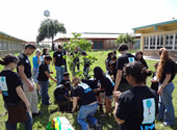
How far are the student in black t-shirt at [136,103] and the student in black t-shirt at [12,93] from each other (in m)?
1.68

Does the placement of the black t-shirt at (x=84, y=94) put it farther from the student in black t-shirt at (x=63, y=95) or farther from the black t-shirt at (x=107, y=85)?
the student in black t-shirt at (x=63, y=95)

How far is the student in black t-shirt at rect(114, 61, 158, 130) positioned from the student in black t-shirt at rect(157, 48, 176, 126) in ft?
5.28

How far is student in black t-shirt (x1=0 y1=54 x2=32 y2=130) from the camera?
237 centimetres

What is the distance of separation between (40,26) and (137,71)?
155 feet

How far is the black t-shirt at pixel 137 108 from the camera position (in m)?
1.54

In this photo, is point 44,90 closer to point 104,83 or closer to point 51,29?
point 104,83

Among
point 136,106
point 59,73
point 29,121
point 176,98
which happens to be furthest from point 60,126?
point 176,98

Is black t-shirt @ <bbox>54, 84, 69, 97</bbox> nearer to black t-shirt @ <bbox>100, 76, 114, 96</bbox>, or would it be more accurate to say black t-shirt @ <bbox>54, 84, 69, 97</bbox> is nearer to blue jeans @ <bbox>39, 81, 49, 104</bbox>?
blue jeans @ <bbox>39, 81, 49, 104</bbox>

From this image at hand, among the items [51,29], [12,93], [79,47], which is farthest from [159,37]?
[51,29]

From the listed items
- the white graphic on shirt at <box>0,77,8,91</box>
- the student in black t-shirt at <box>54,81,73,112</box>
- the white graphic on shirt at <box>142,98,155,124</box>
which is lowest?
the student in black t-shirt at <box>54,81,73,112</box>

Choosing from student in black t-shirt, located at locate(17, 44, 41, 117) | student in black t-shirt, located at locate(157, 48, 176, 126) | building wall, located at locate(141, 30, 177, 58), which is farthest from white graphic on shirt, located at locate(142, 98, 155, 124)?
building wall, located at locate(141, 30, 177, 58)

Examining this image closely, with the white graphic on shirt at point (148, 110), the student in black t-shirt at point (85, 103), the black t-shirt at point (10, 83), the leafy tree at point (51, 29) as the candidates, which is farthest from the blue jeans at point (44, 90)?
the leafy tree at point (51, 29)

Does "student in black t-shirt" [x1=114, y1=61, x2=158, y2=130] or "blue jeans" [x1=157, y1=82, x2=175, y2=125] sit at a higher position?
"student in black t-shirt" [x1=114, y1=61, x2=158, y2=130]

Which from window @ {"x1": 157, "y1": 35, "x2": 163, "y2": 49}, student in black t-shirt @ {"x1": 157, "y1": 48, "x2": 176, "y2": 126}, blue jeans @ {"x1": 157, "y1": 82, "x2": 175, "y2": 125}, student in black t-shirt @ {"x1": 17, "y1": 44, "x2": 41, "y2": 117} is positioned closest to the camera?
student in black t-shirt @ {"x1": 157, "y1": 48, "x2": 176, "y2": 126}
